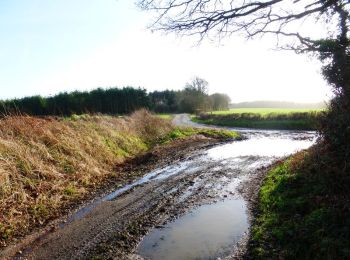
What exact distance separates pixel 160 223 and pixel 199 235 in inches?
44.4

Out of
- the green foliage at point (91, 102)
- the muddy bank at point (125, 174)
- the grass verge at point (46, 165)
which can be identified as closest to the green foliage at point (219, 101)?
the green foliage at point (91, 102)

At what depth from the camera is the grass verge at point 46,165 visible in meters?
8.98

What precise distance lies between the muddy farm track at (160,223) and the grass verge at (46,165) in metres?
1.04

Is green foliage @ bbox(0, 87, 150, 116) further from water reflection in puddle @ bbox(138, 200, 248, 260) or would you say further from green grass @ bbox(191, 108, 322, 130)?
water reflection in puddle @ bbox(138, 200, 248, 260)

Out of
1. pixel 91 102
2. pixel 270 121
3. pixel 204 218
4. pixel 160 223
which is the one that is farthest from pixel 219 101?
pixel 160 223

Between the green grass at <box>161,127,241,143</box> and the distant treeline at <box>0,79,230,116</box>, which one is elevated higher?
the distant treeline at <box>0,79,230,116</box>

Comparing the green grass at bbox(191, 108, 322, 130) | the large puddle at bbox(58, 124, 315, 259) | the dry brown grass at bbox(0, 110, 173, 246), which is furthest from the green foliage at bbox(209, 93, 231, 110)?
the large puddle at bbox(58, 124, 315, 259)

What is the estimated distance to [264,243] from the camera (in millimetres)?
6469

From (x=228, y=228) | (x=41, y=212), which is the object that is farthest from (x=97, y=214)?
(x=228, y=228)

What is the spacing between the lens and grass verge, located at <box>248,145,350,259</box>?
5.86 meters

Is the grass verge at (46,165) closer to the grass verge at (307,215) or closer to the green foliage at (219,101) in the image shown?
the grass verge at (307,215)

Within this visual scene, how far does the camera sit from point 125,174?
46.6 ft

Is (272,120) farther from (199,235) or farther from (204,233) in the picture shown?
(199,235)

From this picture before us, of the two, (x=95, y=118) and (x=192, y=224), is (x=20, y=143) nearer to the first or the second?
(x=192, y=224)
